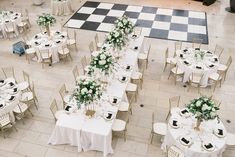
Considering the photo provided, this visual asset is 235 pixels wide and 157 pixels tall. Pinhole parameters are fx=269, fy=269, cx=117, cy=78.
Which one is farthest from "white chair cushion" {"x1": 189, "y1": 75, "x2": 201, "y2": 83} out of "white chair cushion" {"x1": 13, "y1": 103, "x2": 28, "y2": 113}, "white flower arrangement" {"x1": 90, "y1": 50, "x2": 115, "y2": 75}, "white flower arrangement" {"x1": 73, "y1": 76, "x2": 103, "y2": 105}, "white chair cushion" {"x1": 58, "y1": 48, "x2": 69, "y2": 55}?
"white chair cushion" {"x1": 13, "y1": 103, "x2": 28, "y2": 113}

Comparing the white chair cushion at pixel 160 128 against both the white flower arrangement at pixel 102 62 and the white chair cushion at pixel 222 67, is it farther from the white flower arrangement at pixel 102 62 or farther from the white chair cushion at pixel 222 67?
the white chair cushion at pixel 222 67

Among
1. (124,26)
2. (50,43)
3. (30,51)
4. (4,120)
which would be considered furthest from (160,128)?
(30,51)

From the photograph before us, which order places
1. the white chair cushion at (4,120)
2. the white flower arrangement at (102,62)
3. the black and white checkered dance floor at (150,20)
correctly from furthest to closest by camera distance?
the black and white checkered dance floor at (150,20)
the white flower arrangement at (102,62)
the white chair cushion at (4,120)

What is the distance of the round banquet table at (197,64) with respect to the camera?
318 inches

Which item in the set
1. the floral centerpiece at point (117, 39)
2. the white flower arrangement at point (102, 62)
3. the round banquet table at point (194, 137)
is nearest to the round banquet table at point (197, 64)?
the floral centerpiece at point (117, 39)

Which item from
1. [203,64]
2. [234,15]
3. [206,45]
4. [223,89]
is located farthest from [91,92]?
[234,15]

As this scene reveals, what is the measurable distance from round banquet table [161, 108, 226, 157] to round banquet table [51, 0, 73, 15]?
324 inches

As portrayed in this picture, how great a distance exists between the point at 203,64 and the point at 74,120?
14.3ft

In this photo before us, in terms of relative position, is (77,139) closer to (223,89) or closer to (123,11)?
(223,89)

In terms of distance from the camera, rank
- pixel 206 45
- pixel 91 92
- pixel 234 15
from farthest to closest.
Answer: pixel 234 15 → pixel 206 45 → pixel 91 92

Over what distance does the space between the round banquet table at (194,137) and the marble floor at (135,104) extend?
70 centimetres

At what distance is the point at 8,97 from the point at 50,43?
2.89 metres

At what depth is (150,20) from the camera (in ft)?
39.6

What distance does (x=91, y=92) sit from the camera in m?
5.89
